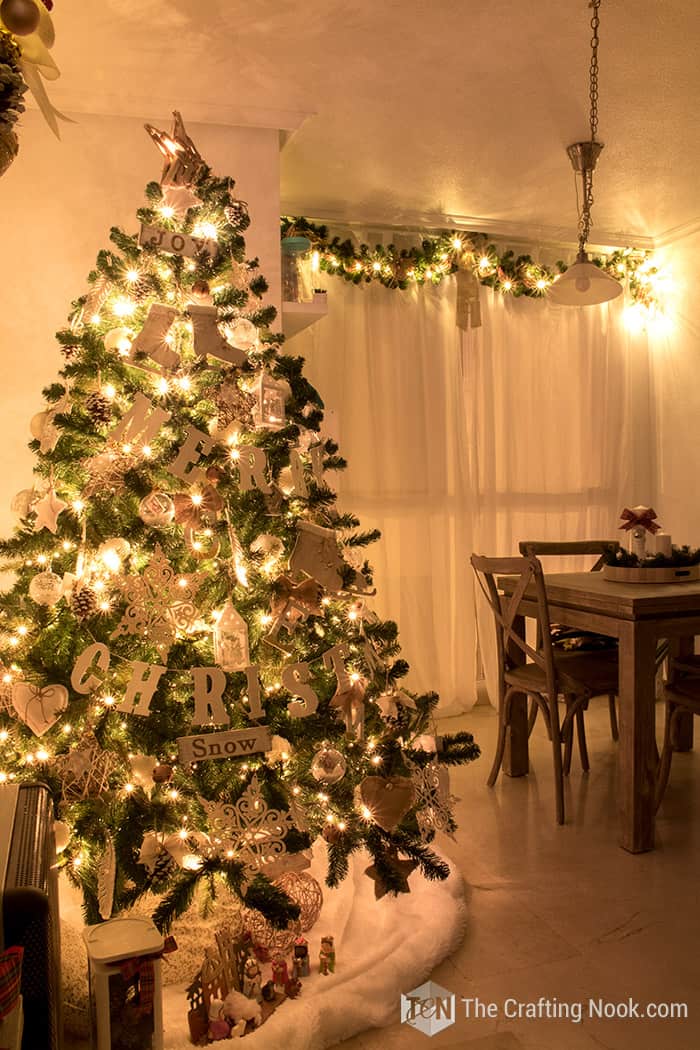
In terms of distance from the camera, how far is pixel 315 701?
1879 millimetres

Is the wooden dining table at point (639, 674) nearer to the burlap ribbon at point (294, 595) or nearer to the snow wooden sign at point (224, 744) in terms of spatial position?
the burlap ribbon at point (294, 595)

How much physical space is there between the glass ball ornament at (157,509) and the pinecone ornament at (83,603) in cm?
21

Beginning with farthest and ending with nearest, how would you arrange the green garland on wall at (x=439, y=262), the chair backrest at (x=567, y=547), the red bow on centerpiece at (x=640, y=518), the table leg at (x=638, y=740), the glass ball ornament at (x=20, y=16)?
the green garland on wall at (x=439, y=262) < the chair backrest at (x=567, y=547) < the red bow on centerpiece at (x=640, y=518) < the table leg at (x=638, y=740) < the glass ball ornament at (x=20, y=16)

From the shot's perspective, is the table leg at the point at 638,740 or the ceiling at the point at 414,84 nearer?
the ceiling at the point at 414,84

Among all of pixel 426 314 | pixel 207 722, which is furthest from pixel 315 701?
pixel 426 314

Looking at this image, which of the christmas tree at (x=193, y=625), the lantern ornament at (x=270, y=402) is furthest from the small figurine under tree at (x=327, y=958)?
the lantern ornament at (x=270, y=402)

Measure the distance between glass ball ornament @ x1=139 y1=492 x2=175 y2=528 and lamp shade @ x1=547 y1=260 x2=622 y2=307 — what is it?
191 cm

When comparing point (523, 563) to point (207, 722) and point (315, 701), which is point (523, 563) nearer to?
point (315, 701)

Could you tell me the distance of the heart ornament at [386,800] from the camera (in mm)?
1876

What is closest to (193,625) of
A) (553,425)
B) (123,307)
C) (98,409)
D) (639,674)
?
(98,409)

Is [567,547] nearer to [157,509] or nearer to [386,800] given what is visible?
[386,800]

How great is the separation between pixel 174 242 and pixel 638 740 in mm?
2081

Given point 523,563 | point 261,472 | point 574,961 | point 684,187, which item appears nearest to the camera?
point 261,472

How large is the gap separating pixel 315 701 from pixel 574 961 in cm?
98
